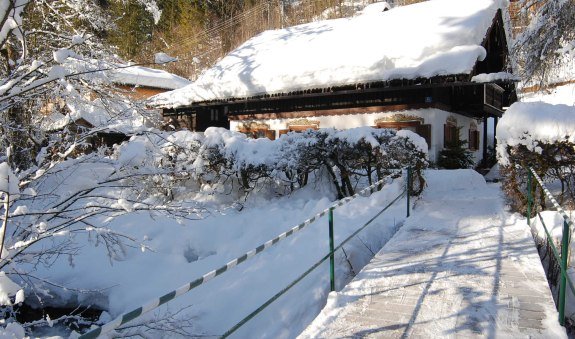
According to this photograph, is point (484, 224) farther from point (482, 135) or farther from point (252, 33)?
point (252, 33)

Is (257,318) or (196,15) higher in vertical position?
(196,15)

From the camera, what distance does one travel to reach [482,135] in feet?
67.2

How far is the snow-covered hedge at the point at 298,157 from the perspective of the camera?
839cm

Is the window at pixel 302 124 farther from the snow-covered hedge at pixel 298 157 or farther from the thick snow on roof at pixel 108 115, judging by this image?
the thick snow on roof at pixel 108 115

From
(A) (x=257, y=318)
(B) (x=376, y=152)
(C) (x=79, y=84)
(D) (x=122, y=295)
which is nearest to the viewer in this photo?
(C) (x=79, y=84)

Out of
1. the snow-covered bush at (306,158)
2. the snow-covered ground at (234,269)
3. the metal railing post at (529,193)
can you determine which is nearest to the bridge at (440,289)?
the metal railing post at (529,193)

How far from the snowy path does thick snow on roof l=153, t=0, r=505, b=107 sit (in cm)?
696

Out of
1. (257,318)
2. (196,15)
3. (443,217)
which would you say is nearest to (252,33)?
(196,15)

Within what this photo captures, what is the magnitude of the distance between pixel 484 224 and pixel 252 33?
32.8 m

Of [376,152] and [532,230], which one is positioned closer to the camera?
[532,230]

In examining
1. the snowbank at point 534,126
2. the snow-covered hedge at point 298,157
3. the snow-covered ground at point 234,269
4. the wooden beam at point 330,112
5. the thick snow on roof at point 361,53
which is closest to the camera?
the snow-covered ground at point 234,269

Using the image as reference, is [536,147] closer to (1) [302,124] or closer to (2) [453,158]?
(2) [453,158]

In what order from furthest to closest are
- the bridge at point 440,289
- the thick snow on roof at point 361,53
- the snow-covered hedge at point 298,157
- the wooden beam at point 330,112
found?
the wooden beam at point 330,112 → the thick snow on roof at point 361,53 → the snow-covered hedge at point 298,157 → the bridge at point 440,289

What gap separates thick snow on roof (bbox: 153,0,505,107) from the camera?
40.7 feet
